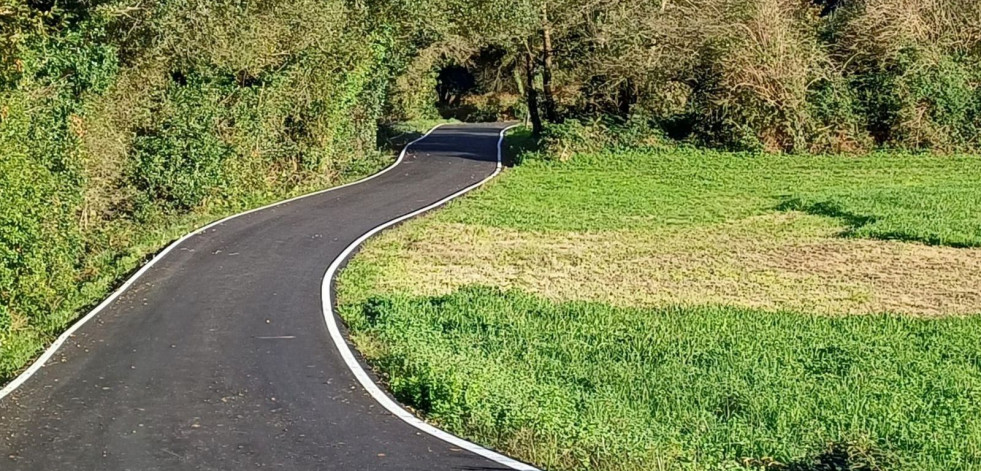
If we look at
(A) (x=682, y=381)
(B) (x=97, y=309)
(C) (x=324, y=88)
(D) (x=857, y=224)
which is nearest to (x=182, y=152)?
(C) (x=324, y=88)

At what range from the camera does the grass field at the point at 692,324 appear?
10086mm

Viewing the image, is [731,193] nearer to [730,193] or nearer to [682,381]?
[730,193]

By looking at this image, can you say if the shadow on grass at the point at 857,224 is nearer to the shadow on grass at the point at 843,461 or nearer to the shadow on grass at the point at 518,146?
the shadow on grass at the point at 518,146

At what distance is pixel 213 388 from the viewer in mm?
12391

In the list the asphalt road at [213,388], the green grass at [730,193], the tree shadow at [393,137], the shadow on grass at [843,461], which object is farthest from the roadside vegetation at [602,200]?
the asphalt road at [213,388]

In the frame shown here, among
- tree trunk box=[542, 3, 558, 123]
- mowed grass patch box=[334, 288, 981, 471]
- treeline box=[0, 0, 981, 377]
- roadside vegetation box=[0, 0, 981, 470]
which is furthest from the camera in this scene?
tree trunk box=[542, 3, 558, 123]

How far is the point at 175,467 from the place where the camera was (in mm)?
9539

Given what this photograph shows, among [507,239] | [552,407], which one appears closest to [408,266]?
[507,239]

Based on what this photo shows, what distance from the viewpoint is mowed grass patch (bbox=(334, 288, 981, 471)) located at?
9.58 meters

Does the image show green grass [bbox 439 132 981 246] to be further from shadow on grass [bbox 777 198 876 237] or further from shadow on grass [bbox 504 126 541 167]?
shadow on grass [bbox 504 126 541 167]

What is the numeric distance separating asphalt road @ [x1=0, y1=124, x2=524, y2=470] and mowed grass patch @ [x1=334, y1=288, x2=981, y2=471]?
72 centimetres

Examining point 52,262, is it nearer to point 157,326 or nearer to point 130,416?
point 157,326

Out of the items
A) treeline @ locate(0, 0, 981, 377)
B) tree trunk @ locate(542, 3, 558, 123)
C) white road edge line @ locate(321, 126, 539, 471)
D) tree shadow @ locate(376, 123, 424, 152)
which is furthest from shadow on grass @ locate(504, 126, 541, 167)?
white road edge line @ locate(321, 126, 539, 471)

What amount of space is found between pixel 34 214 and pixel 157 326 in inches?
98.4
